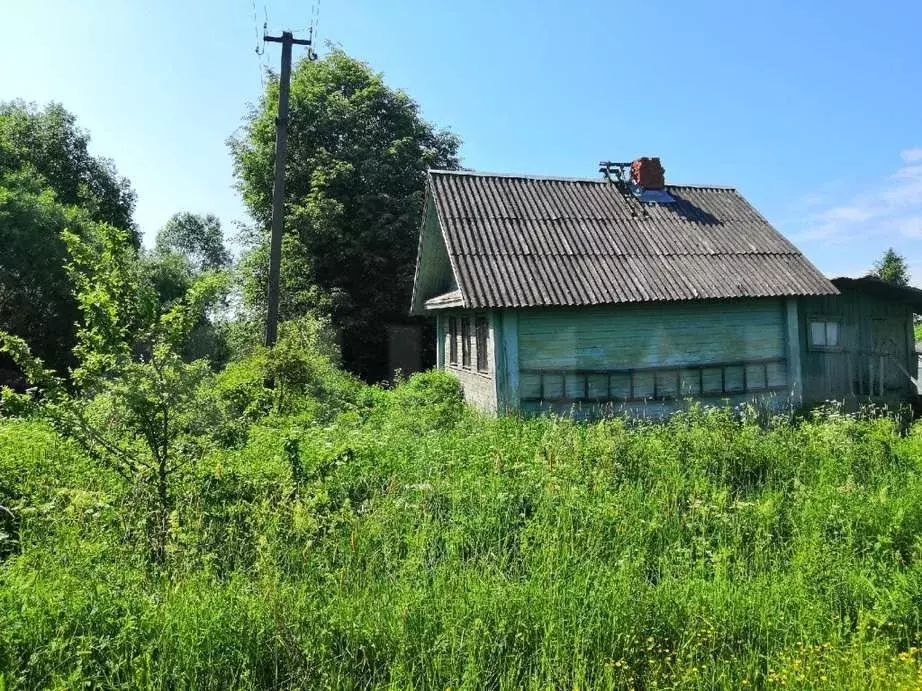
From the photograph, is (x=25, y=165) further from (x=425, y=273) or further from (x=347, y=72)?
(x=425, y=273)

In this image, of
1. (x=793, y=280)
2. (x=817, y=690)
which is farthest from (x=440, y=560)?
(x=793, y=280)

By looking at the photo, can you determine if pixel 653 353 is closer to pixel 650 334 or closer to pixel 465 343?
pixel 650 334

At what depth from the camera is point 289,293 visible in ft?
72.7

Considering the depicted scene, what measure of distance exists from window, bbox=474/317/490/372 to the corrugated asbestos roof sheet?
1.59 m

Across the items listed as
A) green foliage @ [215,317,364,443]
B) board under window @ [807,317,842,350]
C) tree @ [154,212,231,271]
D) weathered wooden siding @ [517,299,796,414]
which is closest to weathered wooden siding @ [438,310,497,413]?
weathered wooden siding @ [517,299,796,414]

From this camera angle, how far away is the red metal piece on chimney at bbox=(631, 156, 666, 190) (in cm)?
1463

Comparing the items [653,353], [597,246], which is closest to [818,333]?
[653,353]

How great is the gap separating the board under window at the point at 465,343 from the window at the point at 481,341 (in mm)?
660

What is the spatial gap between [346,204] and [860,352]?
652 inches

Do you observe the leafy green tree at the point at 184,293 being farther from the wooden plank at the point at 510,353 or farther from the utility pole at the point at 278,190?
the wooden plank at the point at 510,353

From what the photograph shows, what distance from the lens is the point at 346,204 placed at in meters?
22.5

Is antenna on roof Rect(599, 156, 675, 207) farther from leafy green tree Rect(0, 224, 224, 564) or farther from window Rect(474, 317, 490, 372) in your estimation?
leafy green tree Rect(0, 224, 224, 564)

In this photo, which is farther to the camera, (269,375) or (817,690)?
(269,375)

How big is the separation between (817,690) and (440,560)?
88.0 inches
